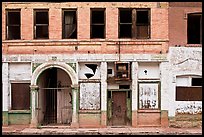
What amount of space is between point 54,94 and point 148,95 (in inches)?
212

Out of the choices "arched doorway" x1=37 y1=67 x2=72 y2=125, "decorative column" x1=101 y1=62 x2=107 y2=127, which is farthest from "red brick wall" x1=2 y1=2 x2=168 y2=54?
"arched doorway" x1=37 y1=67 x2=72 y2=125

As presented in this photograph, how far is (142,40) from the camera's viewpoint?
20.6 meters

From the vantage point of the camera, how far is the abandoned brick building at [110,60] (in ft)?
67.5

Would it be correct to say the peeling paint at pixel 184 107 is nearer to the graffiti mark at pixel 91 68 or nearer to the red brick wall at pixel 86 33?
the red brick wall at pixel 86 33

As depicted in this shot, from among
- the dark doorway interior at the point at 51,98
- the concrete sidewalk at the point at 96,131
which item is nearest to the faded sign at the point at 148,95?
the concrete sidewalk at the point at 96,131

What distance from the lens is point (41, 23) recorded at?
2095 cm

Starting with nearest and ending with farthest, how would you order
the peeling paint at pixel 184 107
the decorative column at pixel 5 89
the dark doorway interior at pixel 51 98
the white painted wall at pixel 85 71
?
the peeling paint at pixel 184 107
the white painted wall at pixel 85 71
the decorative column at pixel 5 89
the dark doorway interior at pixel 51 98

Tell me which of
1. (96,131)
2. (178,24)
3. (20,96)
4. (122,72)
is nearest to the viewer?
(96,131)

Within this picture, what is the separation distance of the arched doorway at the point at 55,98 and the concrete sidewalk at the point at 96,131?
140cm

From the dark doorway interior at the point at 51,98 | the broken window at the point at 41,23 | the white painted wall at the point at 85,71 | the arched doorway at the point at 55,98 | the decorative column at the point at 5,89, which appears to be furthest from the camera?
the dark doorway interior at the point at 51,98

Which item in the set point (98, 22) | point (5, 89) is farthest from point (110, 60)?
point (5, 89)

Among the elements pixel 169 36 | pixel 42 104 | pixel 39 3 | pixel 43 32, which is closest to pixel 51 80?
pixel 42 104

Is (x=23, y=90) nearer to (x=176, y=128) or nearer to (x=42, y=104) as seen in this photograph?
(x=42, y=104)

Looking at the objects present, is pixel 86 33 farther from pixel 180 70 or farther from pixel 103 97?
pixel 180 70
